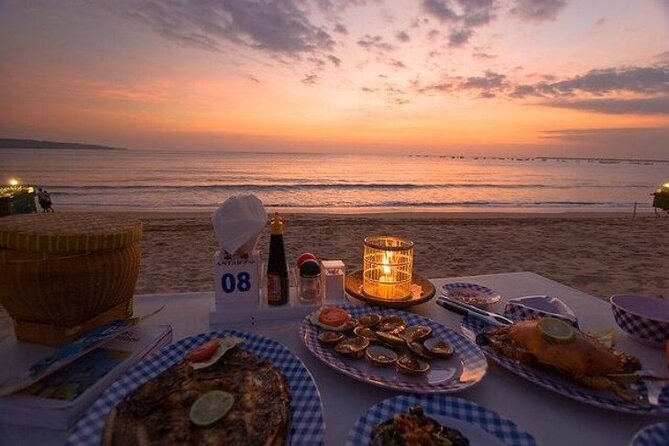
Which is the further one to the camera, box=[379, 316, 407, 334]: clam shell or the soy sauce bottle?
the soy sauce bottle

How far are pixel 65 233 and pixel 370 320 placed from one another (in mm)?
1200

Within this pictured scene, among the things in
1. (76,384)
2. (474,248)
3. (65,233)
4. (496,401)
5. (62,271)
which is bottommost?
(474,248)

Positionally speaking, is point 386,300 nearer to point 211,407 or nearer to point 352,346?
point 352,346

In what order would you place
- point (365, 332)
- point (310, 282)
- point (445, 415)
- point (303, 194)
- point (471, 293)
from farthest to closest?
point (303, 194)
point (471, 293)
point (310, 282)
point (365, 332)
point (445, 415)

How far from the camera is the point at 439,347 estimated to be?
1420 millimetres

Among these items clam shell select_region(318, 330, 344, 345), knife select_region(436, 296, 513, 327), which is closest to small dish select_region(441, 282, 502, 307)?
knife select_region(436, 296, 513, 327)

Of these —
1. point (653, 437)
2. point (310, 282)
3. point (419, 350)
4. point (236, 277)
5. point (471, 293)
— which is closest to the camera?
point (653, 437)

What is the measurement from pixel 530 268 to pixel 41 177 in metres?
28.9

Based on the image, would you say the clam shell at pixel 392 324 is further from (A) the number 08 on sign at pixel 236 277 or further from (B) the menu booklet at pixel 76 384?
(B) the menu booklet at pixel 76 384

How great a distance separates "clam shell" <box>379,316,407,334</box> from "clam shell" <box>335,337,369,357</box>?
5.5 inches

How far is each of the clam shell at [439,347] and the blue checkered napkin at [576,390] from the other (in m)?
0.14

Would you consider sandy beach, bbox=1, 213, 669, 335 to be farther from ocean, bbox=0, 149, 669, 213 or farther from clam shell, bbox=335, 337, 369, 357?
ocean, bbox=0, 149, 669, 213

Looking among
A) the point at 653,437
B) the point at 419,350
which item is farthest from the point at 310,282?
the point at 653,437

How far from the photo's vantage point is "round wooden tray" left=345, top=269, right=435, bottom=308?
1.83 meters
